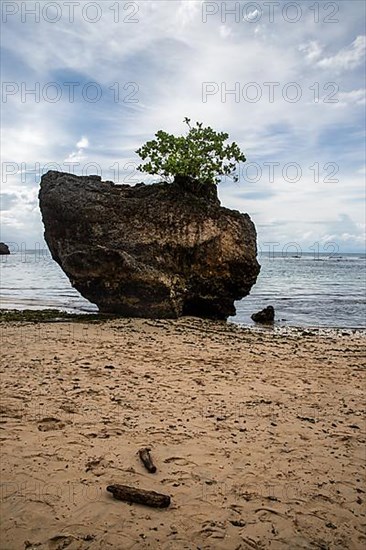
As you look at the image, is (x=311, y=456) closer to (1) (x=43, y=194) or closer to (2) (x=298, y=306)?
(1) (x=43, y=194)

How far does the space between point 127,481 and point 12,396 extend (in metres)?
3.36

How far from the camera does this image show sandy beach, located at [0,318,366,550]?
456 cm

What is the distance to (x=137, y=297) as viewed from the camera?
17266mm

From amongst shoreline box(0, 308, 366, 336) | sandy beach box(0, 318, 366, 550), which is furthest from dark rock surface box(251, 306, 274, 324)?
sandy beach box(0, 318, 366, 550)

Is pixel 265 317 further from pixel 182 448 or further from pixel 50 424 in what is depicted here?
pixel 50 424

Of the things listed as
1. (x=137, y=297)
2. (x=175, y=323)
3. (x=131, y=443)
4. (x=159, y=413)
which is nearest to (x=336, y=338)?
(x=175, y=323)

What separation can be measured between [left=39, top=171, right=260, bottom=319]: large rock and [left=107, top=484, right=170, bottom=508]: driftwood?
12.0 metres

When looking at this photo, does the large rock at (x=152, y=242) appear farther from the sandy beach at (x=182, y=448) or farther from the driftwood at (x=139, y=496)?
the driftwood at (x=139, y=496)

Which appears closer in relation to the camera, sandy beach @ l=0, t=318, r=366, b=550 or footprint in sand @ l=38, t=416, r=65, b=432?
sandy beach @ l=0, t=318, r=366, b=550

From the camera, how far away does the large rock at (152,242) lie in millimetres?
17250

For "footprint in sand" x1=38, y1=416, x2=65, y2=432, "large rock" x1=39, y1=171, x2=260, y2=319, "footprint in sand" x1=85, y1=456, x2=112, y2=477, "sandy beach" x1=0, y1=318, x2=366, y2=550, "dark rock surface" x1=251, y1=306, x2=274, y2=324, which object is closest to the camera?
"sandy beach" x1=0, y1=318, x2=366, y2=550

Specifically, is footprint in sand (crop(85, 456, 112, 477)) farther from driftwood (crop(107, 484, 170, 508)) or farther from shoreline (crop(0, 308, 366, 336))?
shoreline (crop(0, 308, 366, 336))

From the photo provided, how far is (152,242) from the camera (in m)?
17.7

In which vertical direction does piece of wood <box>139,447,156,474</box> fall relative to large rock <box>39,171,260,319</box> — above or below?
below
